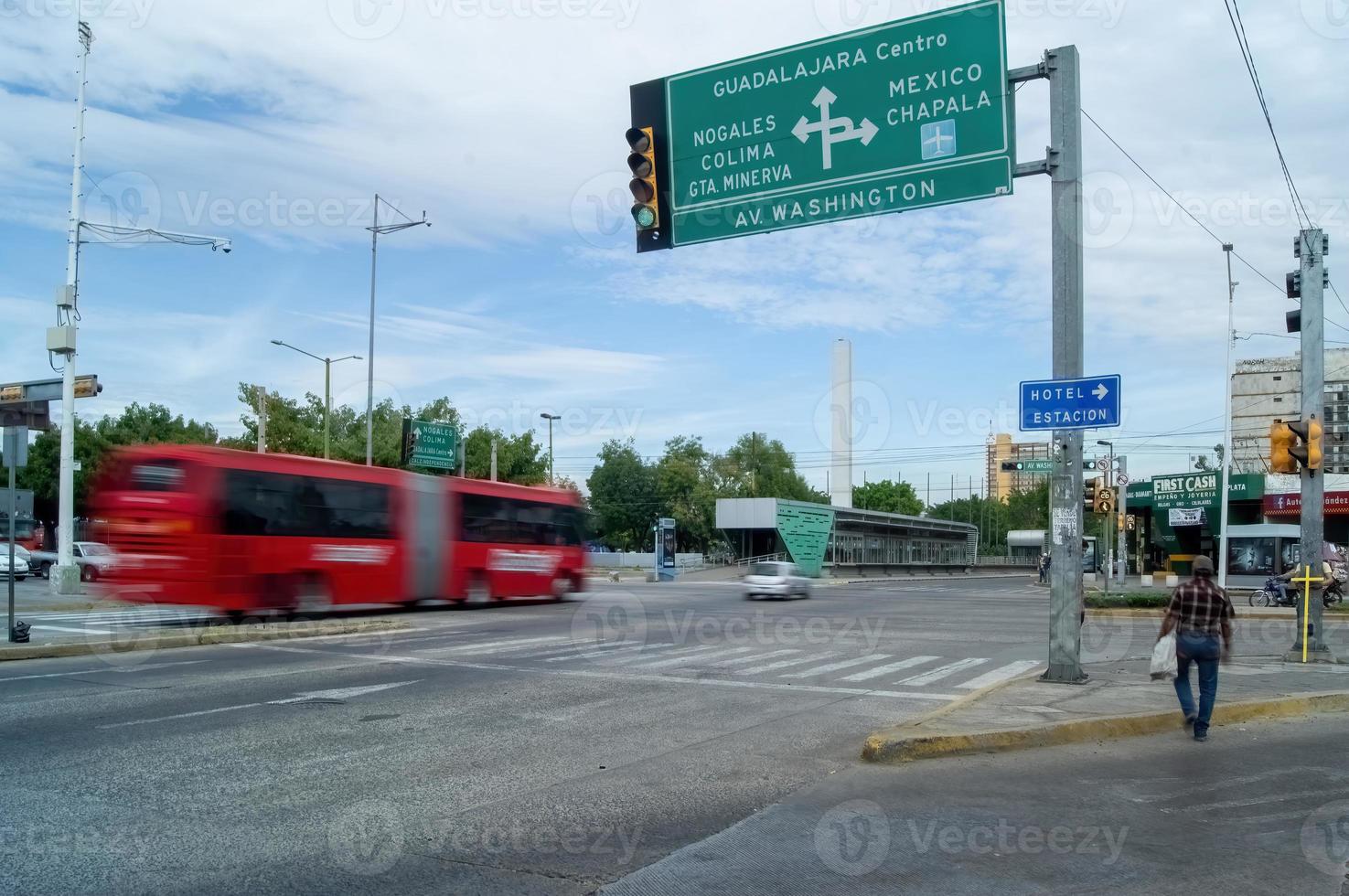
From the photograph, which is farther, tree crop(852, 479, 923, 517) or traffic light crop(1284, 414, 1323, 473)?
tree crop(852, 479, 923, 517)

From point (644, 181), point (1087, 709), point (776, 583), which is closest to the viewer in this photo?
point (1087, 709)

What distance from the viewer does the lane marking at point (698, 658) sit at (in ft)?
49.2

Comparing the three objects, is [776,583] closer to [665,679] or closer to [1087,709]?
[665,679]

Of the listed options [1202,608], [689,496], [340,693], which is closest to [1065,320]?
[1202,608]

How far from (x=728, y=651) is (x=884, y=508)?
112 m

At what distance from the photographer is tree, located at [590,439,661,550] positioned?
103750 mm

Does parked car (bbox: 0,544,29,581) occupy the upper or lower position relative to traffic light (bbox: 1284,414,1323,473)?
lower

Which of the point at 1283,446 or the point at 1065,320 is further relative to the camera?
the point at 1283,446

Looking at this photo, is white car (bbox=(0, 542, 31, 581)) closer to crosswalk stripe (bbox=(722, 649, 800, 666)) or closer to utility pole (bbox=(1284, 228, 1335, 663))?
crosswalk stripe (bbox=(722, 649, 800, 666))

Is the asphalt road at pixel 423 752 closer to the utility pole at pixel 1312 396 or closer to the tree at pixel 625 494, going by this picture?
the utility pole at pixel 1312 396

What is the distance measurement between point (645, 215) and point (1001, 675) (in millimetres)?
7892

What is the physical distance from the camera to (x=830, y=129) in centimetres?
1246

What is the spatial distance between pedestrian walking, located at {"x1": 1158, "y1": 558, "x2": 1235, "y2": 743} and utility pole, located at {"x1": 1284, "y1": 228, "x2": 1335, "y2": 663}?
682 centimetres

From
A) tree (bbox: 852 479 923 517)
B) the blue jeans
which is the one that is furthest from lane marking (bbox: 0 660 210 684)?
tree (bbox: 852 479 923 517)
